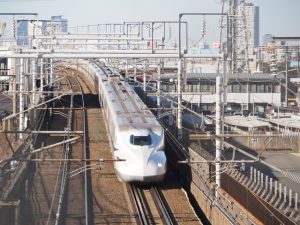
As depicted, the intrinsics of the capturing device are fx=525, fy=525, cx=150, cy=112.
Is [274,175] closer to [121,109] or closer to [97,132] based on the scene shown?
[121,109]

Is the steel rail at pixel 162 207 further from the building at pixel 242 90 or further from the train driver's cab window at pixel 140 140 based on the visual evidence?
the building at pixel 242 90

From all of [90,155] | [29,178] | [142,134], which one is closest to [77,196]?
[29,178]

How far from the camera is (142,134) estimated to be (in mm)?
11211

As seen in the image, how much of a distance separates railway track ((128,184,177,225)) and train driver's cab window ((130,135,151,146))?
107 centimetres

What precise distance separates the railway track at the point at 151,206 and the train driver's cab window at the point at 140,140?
1.07 m

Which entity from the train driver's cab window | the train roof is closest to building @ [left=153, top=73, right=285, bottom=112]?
the train roof

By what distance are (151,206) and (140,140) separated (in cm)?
145

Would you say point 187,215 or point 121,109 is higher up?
point 121,109

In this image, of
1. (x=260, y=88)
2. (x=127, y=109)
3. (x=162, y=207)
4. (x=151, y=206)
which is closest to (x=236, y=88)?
(x=260, y=88)

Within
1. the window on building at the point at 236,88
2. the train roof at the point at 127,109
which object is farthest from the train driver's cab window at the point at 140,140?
the window on building at the point at 236,88

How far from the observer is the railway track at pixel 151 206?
9.64m

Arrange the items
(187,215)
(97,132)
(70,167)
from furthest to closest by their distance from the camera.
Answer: (97,132) → (70,167) → (187,215)

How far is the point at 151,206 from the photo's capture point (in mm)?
10539

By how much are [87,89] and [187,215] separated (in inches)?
880
